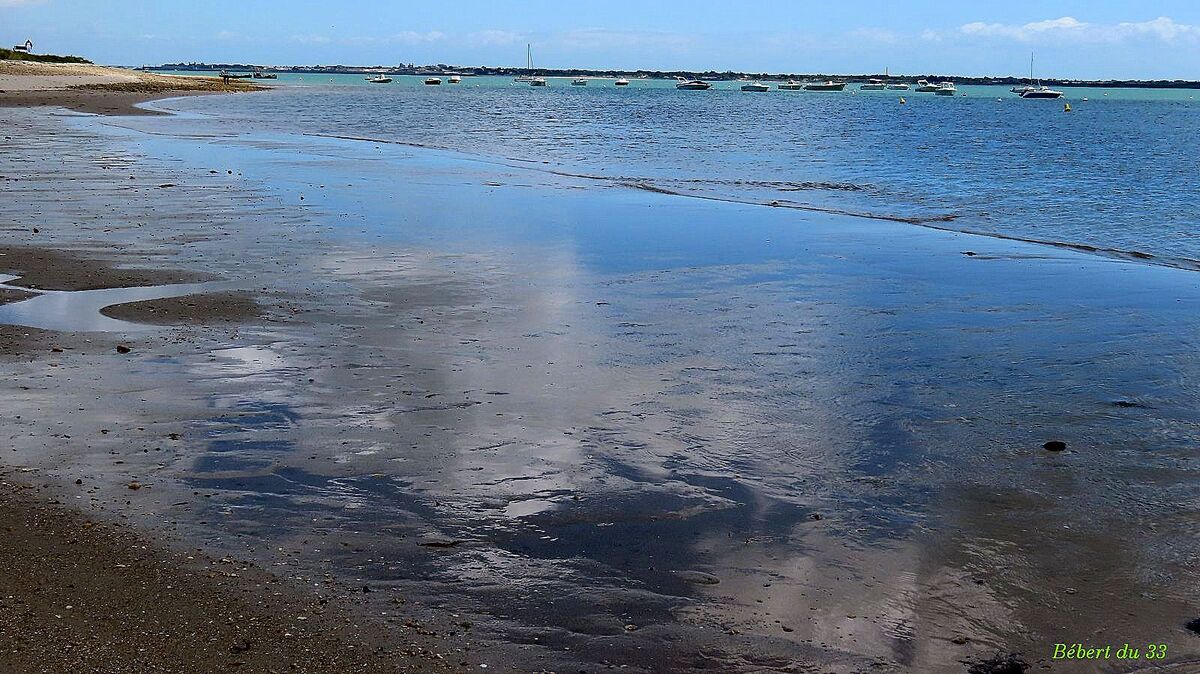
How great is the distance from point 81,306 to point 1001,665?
8595mm

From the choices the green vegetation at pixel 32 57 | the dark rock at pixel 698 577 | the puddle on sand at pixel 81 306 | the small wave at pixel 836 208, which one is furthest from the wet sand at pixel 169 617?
the green vegetation at pixel 32 57

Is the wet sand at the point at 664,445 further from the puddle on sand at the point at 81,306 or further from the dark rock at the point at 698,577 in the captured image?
the puddle on sand at the point at 81,306

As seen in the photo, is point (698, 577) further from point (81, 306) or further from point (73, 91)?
point (73, 91)

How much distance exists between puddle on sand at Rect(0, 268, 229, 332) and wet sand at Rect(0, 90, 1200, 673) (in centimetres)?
38

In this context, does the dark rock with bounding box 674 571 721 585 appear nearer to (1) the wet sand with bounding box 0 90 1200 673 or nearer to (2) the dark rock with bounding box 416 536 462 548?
(1) the wet sand with bounding box 0 90 1200 673

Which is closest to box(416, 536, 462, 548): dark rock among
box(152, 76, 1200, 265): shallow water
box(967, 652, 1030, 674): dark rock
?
box(967, 652, 1030, 674): dark rock

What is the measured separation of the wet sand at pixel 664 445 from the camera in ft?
15.8


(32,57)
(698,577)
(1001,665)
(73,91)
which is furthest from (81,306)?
(32,57)

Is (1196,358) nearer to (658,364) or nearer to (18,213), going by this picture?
(658,364)

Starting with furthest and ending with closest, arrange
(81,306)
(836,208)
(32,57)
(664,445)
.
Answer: (32,57)
(836,208)
(81,306)
(664,445)

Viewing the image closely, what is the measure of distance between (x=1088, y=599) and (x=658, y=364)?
169 inches

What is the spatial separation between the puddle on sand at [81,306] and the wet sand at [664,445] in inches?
15.1

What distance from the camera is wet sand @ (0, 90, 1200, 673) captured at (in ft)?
15.8

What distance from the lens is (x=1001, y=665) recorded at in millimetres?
4414
